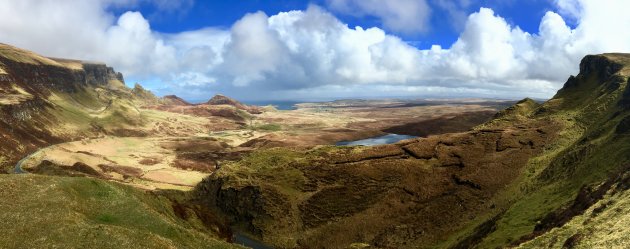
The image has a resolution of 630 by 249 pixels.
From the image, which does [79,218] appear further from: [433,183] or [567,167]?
[567,167]

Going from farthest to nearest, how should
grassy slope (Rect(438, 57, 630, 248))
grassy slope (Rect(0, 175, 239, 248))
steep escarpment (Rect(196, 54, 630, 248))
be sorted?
1. steep escarpment (Rect(196, 54, 630, 248))
2. grassy slope (Rect(438, 57, 630, 248))
3. grassy slope (Rect(0, 175, 239, 248))

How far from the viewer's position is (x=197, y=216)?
84.8 meters

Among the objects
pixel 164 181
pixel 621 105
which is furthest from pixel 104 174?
pixel 621 105

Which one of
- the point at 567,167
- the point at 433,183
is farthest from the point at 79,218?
the point at 567,167

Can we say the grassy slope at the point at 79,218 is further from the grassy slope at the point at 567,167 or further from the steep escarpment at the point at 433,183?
the grassy slope at the point at 567,167

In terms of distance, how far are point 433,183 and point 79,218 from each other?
70546 mm

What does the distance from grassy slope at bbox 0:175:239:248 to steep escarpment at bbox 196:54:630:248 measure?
Result: 33911mm

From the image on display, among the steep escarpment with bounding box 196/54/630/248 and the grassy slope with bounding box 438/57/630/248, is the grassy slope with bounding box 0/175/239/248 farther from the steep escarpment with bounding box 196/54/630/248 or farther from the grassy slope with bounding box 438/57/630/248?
the grassy slope with bounding box 438/57/630/248

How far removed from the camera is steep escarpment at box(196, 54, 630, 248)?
70312 millimetres

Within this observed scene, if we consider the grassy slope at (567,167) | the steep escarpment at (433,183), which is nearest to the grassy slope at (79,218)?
the steep escarpment at (433,183)

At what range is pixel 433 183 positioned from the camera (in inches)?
3767

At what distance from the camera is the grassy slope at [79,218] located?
43844 mm

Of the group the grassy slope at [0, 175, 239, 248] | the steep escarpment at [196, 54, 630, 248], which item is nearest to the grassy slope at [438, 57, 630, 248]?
the steep escarpment at [196, 54, 630, 248]

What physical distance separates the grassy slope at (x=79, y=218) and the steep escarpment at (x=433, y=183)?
33.9 m
